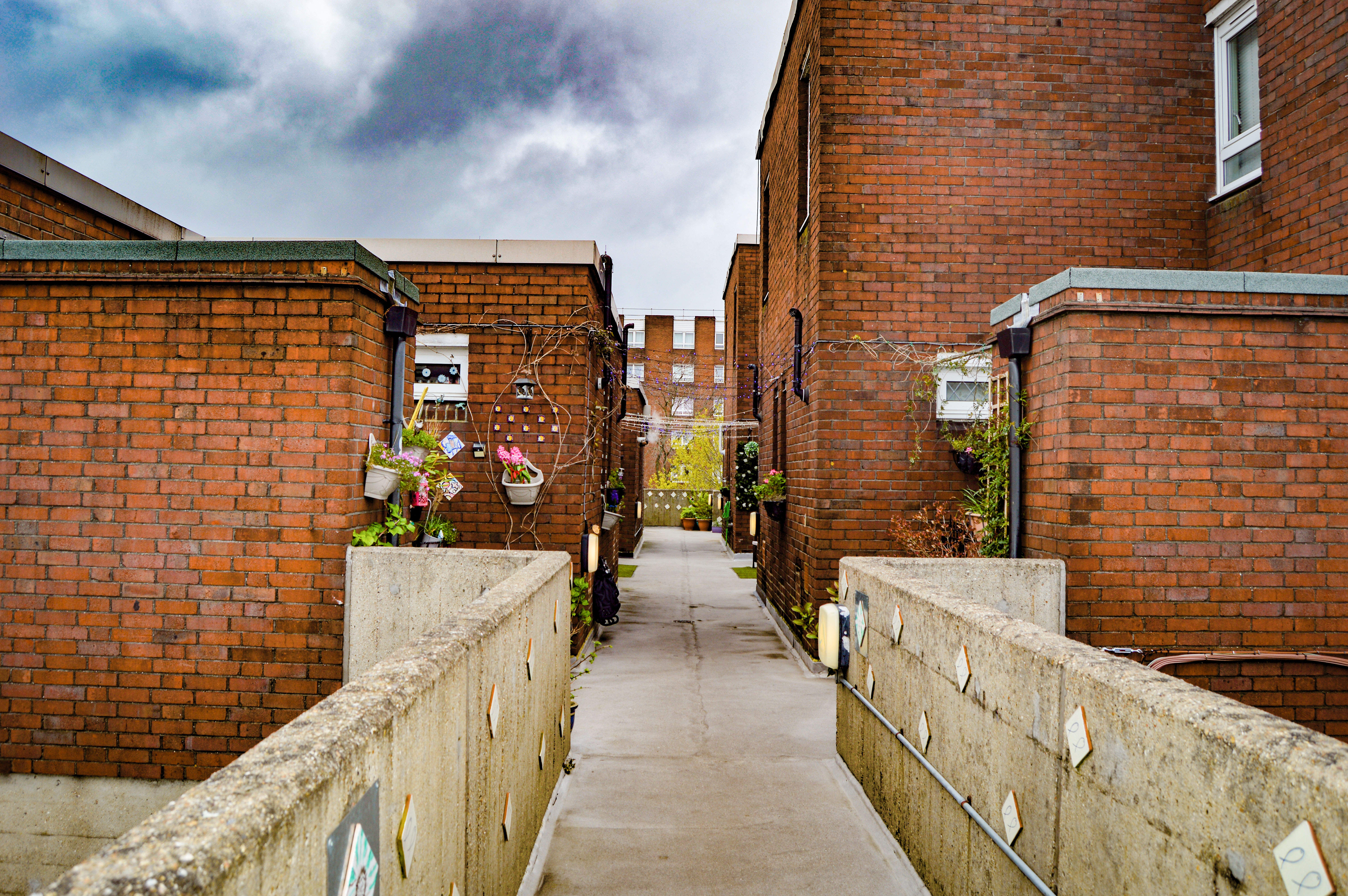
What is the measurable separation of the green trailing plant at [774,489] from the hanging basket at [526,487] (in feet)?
10.4

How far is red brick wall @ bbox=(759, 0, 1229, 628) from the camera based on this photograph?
256 inches

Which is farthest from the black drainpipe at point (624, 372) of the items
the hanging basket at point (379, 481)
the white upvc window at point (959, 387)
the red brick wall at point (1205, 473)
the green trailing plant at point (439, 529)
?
the red brick wall at point (1205, 473)

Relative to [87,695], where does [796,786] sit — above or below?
below

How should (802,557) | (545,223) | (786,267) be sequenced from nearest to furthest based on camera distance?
(802,557), (786,267), (545,223)

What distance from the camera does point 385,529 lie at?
4.05 metres

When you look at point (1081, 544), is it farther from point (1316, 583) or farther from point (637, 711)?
point (637, 711)

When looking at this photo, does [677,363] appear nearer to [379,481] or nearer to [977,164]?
[977,164]

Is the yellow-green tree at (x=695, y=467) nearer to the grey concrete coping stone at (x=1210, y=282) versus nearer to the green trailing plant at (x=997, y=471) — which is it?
the green trailing plant at (x=997, y=471)

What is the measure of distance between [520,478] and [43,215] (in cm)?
391

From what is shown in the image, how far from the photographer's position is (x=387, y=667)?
180cm

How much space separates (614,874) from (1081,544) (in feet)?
8.98

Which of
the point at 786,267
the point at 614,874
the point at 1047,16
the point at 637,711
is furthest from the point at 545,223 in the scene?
the point at 614,874

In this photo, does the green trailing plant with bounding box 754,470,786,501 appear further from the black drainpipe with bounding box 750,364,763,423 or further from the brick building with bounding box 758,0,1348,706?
the black drainpipe with bounding box 750,364,763,423

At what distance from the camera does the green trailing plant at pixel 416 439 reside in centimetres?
421
